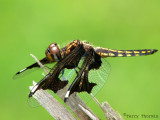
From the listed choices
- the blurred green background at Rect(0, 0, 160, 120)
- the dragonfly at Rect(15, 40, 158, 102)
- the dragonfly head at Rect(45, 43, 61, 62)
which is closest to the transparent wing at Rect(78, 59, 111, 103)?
the dragonfly at Rect(15, 40, 158, 102)

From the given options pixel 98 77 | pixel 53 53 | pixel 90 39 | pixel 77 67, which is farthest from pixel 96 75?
pixel 90 39

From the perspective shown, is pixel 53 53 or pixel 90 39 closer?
pixel 53 53

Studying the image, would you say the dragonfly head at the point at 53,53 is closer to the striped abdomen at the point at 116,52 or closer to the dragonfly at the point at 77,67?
the dragonfly at the point at 77,67

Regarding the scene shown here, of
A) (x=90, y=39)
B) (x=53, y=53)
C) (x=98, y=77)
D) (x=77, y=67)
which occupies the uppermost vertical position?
(x=53, y=53)

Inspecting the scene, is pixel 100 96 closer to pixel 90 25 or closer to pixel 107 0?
pixel 90 25

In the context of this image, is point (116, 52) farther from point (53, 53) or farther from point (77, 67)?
point (53, 53)

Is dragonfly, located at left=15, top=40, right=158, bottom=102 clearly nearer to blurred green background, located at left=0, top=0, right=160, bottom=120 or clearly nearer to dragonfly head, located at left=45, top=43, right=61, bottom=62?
dragonfly head, located at left=45, top=43, right=61, bottom=62
